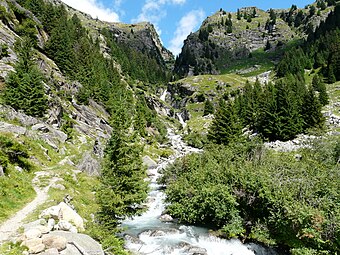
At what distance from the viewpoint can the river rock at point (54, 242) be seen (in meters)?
13.9

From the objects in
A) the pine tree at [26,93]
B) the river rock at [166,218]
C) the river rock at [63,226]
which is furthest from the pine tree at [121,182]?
the pine tree at [26,93]

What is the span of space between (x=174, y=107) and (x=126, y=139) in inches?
5762

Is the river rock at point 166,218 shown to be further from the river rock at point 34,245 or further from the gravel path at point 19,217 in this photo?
the river rock at point 34,245

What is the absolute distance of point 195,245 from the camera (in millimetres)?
26203

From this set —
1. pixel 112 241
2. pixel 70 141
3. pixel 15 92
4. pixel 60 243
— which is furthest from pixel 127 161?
pixel 15 92

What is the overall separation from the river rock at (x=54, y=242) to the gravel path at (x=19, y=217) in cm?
295

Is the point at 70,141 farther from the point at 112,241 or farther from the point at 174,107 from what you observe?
the point at 174,107

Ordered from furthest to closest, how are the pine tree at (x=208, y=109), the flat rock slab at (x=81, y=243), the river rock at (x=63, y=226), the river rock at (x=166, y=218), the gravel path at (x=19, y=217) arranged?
the pine tree at (x=208, y=109) < the river rock at (x=166, y=218) < the river rock at (x=63, y=226) < the gravel path at (x=19, y=217) < the flat rock slab at (x=81, y=243)

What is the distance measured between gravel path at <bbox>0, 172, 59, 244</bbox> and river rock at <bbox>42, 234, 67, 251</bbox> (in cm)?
295

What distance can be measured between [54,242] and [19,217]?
6.99 metres

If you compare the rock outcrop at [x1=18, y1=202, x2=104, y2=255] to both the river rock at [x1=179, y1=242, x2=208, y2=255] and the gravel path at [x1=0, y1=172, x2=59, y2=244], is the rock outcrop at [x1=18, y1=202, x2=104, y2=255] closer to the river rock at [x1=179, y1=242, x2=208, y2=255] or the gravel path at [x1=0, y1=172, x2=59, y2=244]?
the gravel path at [x1=0, y1=172, x2=59, y2=244]

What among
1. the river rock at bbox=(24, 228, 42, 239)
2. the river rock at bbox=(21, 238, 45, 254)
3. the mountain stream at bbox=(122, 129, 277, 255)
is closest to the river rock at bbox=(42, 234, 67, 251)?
the river rock at bbox=(21, 238, 45, 254)

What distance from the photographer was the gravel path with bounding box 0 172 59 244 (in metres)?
16.1

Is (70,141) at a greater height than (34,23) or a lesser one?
lesser
